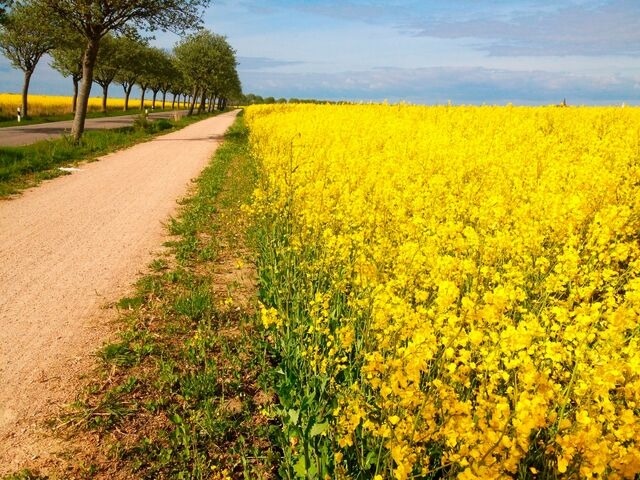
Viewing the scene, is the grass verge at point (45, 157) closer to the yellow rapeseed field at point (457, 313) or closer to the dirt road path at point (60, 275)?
the dirt road path at point (60, 275)

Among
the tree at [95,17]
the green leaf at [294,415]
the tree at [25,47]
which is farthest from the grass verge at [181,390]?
the tree at [25,47]

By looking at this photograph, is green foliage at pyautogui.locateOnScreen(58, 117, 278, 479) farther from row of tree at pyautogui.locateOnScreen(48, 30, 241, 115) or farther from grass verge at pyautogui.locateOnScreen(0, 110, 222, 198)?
row of tree at pyautogui.locateOnScreen(48, 30, 241, 115)

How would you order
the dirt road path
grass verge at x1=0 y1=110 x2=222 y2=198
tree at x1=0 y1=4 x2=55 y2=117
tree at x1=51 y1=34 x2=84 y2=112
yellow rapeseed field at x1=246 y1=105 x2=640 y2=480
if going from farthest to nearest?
tree at x1=51 y1=34 x2=84 y2=112
tree at x1=0 y1=4 x2=55 y2=117
grass verge at x1=0 y1=110 x2=222 y2=198
the dirt road path
yellow rapeseed field at x1=246 y1=105 x2=640 y2=480

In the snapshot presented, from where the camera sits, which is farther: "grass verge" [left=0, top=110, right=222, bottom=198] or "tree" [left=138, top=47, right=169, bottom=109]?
"tree" [left=138, top=47, right=169, bottom=109]

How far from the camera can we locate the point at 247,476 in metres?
3.29

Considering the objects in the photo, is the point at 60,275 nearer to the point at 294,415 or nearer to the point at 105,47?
the point at 294,415

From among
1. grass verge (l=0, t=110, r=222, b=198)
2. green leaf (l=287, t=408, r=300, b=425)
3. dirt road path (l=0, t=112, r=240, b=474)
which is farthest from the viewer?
grass verge (l=0, t=110, r=222, b=198)

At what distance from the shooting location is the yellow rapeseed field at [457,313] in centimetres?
245

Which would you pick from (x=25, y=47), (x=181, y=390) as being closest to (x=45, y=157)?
(x=181, y=390)

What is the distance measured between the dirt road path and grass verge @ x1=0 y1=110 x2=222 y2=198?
24.6 inches

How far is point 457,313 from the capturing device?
414 centimetres

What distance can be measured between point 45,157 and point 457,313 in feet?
52.0

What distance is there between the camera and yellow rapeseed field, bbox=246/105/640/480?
2.45m

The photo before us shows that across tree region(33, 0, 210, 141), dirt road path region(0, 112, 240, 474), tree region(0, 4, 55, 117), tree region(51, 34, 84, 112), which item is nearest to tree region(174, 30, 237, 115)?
tree region(51, 34, 84, 112)
